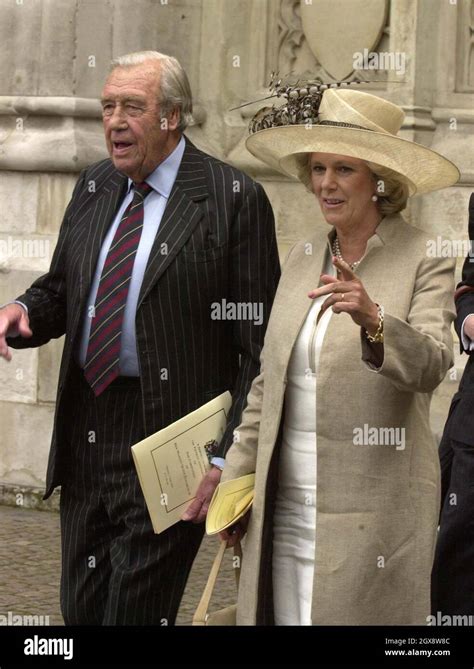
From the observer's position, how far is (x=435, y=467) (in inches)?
172

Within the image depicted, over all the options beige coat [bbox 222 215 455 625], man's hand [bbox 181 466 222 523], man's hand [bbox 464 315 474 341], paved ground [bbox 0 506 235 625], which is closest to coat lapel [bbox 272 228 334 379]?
beige coat [bbox 222 215 455 625]

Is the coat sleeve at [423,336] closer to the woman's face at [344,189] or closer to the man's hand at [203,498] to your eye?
the woman's face at [344,189]

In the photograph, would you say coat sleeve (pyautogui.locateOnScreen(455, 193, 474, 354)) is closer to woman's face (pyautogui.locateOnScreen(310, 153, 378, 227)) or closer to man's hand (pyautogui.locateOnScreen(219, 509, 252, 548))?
woman's face (pyautogui.locateOnScreen(310, 153, 378, 227))

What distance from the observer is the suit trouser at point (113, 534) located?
189 inches

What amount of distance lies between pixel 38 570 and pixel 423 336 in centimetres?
421

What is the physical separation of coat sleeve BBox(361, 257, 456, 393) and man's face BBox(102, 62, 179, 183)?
3.28 ft

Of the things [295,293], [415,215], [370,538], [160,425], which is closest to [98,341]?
[160,425]

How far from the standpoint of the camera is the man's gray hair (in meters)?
4.92

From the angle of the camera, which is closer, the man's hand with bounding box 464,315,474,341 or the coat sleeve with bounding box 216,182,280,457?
the coat sleeve with bounding box 216,182,280,457

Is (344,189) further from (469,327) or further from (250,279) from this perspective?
(469,327)

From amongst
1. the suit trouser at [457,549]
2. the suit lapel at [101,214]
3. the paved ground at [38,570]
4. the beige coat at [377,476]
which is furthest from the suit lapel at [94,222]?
the paved ground at [38,570]

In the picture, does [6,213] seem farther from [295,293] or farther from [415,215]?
[295,293]

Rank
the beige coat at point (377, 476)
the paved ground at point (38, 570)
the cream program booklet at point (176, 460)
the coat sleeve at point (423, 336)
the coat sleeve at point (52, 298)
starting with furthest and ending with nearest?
the paved ground at point (38, 570) < the coat sleeve at point (52, 298) < the cream program booklet at point (176, 460) < the beige coat at point (377, 476) < the coat sleeve at point (423, 336)

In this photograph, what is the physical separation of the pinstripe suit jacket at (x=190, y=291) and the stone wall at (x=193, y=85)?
4.50 metres
